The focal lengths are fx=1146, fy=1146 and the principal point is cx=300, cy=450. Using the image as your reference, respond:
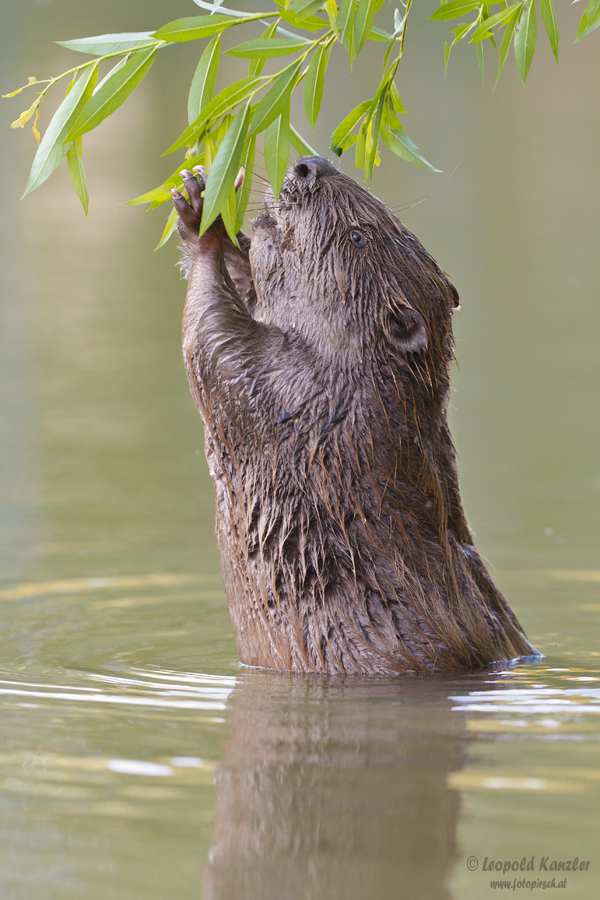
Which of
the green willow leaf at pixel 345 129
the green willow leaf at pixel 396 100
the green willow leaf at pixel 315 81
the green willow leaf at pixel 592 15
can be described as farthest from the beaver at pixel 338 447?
the green willow leaf at pixel 592 15

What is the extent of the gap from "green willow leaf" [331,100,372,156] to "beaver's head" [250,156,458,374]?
0.13 metres

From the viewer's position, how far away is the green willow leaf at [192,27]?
2.39 meters

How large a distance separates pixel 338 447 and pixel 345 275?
0.49m

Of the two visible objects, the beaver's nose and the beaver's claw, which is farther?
the beaver's nose

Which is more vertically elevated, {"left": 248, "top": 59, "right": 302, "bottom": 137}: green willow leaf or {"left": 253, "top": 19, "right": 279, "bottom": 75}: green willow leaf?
{"left": 253, "top": 19, "right": 279, "bottom": 75}: green willow leaf

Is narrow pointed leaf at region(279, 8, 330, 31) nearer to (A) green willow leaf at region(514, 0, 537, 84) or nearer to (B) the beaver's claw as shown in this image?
(A) green willow leaf at region(514, 0, 537, 84)

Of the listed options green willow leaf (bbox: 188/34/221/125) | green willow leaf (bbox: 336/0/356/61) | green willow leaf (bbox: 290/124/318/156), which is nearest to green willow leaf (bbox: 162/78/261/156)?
green willow leaf (bbox: 188/34/221/125)

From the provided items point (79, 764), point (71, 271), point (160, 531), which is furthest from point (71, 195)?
point (79, 764)

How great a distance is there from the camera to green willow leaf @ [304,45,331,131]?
2643mm

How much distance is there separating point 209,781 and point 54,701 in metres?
0.75

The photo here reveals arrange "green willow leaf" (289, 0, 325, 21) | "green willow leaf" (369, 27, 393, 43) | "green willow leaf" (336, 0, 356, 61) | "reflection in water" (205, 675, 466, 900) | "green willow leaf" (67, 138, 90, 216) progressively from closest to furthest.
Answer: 1. "reflection in water" (205, 675, 466, 900)
2. "green willow leaf" (336, 0, 356, 61)
3. "green willow leaf" (289, 0, 325, 21)
4. "green willow leaf" (67, 138, 90, 216)
5. "green willow leaf" (369, 27, 393, 43)

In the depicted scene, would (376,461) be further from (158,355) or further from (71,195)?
(71,195)

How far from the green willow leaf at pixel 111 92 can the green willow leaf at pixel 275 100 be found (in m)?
0.26

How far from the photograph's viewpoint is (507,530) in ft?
16.1
